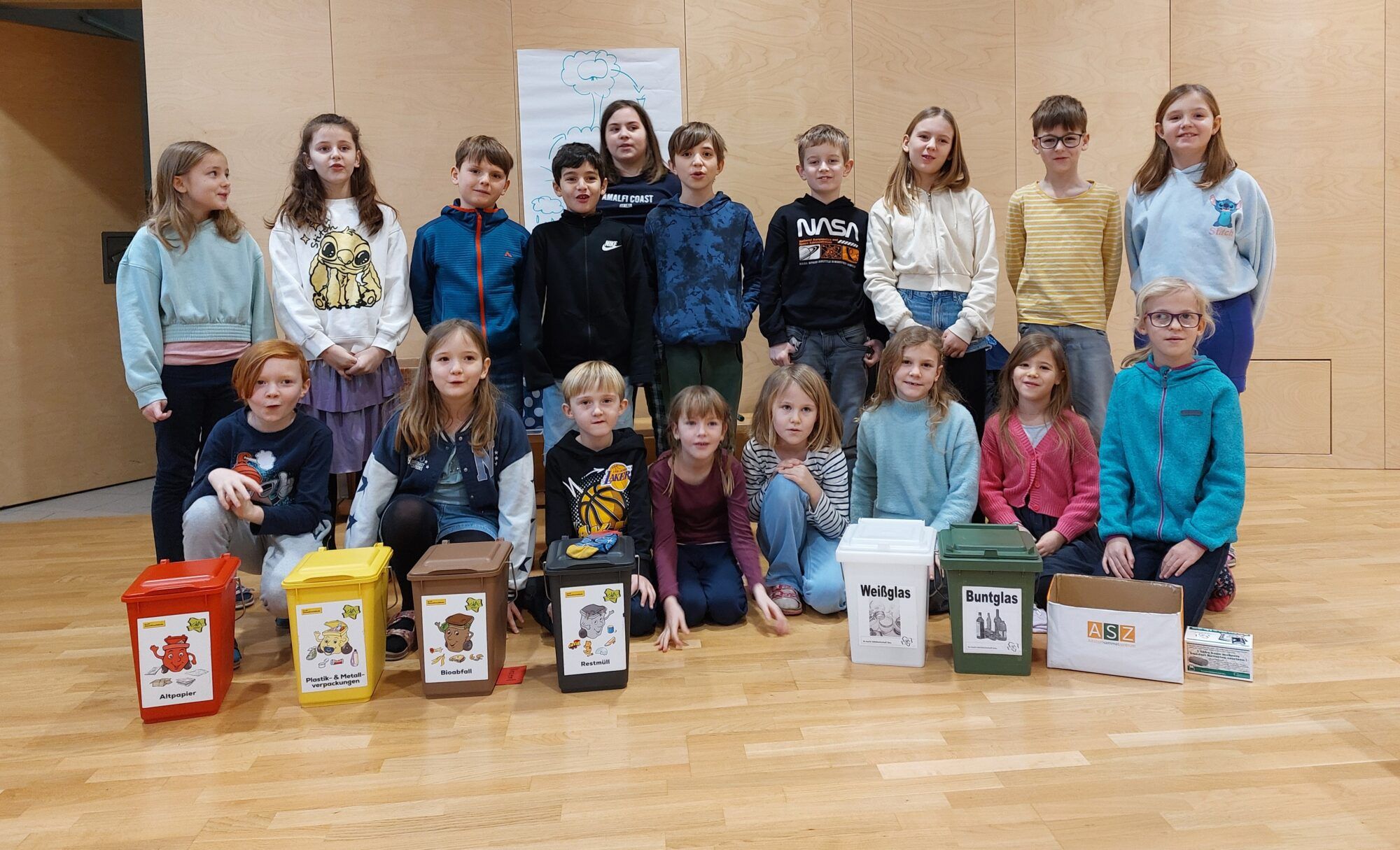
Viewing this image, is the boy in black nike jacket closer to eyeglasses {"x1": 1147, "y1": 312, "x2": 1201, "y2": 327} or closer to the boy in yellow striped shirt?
the boy in yellow striped shirt

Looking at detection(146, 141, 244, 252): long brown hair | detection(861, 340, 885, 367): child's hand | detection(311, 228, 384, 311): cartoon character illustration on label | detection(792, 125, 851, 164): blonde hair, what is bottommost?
detection(861, 340, 885, 367): child's hand

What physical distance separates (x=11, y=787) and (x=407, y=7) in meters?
3.70

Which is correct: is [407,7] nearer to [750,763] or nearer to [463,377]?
[463,377]

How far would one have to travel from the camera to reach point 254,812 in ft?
6.03

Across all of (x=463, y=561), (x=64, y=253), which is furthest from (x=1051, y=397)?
(x=64, y=253)

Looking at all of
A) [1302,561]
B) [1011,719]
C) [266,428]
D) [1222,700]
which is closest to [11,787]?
[266,428]

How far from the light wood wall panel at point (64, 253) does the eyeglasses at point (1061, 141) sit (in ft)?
13.7

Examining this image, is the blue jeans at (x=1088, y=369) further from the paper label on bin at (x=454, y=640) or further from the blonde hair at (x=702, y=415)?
the paper label on bin at (x=454, y=640)

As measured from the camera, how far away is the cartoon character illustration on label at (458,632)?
233 centimetres

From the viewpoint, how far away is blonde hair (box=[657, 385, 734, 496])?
9.13ft

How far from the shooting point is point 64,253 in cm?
494

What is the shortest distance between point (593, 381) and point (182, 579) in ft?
3.70

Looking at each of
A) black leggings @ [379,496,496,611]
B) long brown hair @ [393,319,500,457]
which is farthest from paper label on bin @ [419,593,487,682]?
long brown hair @ [393,319,500,457]

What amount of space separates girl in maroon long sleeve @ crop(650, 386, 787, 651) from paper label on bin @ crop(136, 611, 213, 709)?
1137mm
